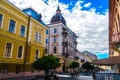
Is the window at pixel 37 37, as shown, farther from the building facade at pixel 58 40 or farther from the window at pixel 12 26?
the building facade at pixel 58 40

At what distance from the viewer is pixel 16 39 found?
19297 millimetres

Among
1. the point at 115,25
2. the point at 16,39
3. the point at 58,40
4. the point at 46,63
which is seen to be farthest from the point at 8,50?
the point at 58,40

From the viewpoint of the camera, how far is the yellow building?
671 inches

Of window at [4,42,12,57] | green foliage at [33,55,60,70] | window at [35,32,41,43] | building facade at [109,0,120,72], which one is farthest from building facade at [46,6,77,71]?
building facade at [109,0,120,72]

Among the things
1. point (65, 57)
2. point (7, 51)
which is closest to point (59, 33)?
point (65, 57)

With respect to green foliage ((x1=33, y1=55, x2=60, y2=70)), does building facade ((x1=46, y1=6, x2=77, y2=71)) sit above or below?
above

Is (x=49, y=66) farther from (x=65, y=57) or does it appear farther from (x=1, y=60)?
(x=65, y=57)

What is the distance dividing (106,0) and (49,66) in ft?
28.3

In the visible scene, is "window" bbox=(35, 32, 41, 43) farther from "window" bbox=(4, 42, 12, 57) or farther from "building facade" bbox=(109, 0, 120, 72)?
"building facade" bbox=(109, 0, 120, 72)

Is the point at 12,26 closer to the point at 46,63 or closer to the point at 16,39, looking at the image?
the point at 16,39

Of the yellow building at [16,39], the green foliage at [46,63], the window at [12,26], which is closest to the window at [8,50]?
the yellow building at [16,39]

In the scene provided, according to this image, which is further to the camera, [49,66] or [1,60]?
[1,60]

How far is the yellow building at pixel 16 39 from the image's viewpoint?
17.0 meters

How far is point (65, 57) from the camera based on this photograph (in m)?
41.5
